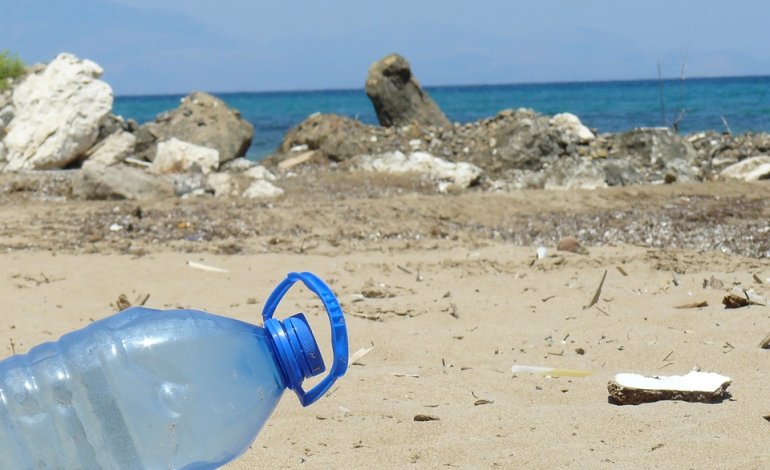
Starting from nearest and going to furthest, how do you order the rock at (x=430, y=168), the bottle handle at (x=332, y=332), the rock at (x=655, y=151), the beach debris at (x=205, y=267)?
1. the bottle handle at (x=332, y=332)
2. the beach debris at (x=205, y=267)
3. the rock at (x=430, y=168)
4. the rock at (x=655, y=151)

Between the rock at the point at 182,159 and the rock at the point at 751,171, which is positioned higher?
the rock at the point at 751,171

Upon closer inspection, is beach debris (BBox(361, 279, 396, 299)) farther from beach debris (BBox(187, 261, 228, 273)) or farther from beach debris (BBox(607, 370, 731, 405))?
beach debris (BBox(607, 370, 731, 405))

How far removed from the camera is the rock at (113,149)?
14.4m

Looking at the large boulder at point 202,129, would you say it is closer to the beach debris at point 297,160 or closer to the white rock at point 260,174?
the beach debris at point 297,160

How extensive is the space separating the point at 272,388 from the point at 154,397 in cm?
29

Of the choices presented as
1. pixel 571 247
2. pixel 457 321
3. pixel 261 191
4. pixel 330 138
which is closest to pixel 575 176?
pixel 261 191

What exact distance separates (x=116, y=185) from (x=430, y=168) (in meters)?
4.38

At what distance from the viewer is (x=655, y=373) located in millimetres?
4039

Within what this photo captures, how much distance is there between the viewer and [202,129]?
667 inches

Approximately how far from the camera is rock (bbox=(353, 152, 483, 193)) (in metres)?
12.6

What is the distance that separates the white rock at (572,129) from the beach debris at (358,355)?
12087mm

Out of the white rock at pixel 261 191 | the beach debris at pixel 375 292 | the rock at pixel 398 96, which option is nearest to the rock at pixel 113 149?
the white rock at pixel 261 191

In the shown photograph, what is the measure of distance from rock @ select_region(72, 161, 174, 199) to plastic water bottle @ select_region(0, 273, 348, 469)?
7.80 m

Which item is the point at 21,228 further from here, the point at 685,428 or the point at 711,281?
Result: the point at 685,428
